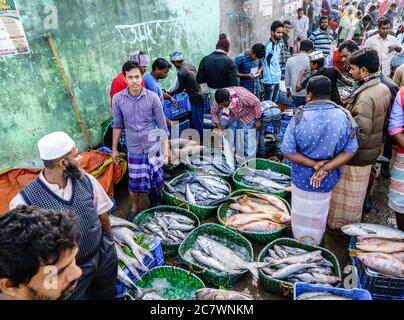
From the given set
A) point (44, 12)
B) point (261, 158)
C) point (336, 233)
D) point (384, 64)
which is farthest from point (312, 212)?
point (384, 64)

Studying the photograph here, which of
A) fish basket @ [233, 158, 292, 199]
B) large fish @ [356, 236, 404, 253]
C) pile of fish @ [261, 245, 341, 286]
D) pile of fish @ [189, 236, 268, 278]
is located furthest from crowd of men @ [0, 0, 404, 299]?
pile of fish @ [189, 236, 268, 278]

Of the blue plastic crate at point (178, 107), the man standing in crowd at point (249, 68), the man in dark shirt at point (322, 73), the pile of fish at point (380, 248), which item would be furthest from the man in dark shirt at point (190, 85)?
the pile of fish at point (380, 248)

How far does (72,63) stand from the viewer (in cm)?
564

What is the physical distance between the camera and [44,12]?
5051mm

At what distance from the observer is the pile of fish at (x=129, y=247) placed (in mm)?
3510

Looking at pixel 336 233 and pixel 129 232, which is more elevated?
pixel 129 232

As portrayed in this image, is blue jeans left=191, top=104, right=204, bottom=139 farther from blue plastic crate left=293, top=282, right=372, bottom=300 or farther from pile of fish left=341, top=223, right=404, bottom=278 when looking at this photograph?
blue plastic crate left=293, top=282, right=372, bottom=300

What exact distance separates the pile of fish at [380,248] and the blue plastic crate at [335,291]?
384 mm

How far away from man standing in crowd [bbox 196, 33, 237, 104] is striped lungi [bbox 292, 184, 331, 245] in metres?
3.23

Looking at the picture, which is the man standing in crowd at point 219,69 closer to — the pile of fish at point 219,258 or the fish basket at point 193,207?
the fish basket at point 193,207

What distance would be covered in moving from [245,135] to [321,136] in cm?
241

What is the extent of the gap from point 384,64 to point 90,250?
7787 millimetres

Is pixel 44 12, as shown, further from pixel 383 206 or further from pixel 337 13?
pixel 337 13

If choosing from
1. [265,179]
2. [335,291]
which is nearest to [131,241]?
[335,291]
